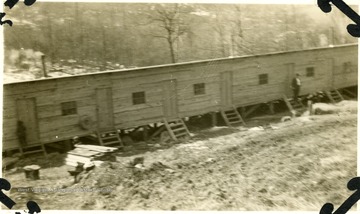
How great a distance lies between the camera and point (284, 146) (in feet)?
20.7

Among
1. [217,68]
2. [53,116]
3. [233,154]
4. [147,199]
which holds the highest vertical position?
[217,68]

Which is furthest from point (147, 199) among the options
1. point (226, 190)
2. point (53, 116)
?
point (53, 116)

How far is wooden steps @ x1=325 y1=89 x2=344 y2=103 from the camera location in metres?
7.30

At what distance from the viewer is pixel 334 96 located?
7.69 m

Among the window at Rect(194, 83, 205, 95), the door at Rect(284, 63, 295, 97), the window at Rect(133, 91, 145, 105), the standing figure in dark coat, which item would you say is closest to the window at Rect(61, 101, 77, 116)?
the standing figure in dark coat

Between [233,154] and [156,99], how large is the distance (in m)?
2.08

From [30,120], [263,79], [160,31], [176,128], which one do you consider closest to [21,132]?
[30,120]

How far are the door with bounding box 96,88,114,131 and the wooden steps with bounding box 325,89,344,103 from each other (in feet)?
17.5

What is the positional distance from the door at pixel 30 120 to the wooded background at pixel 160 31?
3.38ft

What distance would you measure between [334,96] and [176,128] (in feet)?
13.3

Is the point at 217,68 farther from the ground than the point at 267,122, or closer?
farther from the ground

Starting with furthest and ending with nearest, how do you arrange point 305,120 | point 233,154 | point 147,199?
point 305,120, point 233,154, point 147,199

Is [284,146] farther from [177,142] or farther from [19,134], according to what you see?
[19,134]

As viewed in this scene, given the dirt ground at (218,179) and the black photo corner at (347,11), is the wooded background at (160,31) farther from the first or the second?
the dirt ground at (218,179)
